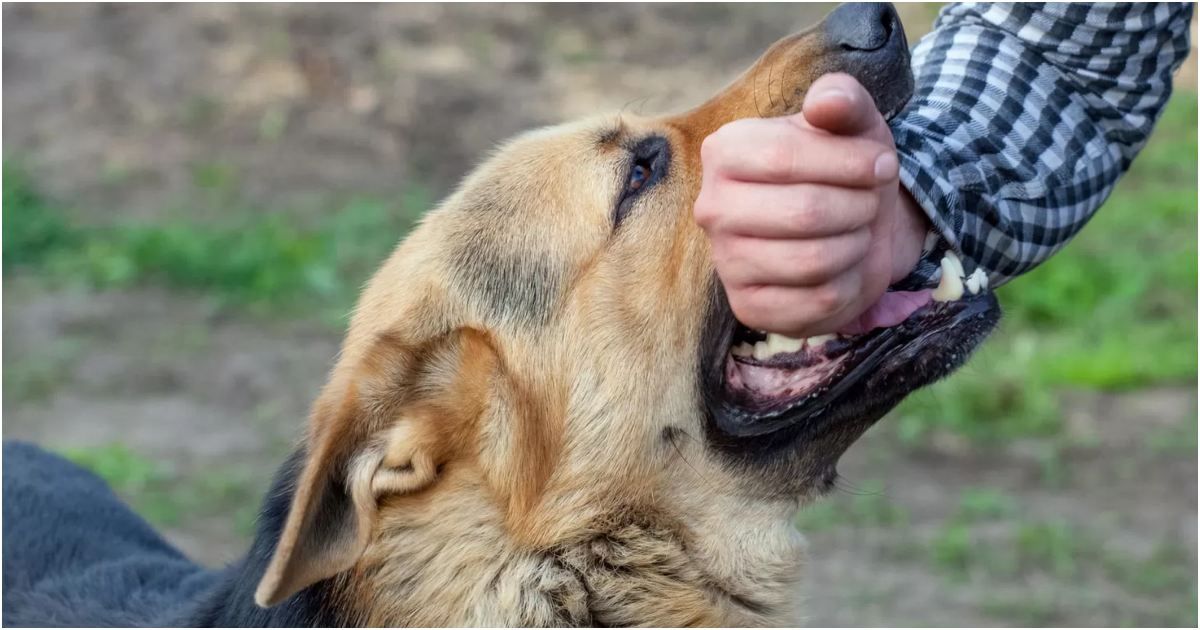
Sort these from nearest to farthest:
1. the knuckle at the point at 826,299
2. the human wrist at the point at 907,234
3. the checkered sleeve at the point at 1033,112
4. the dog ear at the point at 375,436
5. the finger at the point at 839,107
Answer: the finger at the point at 839,107
the knuckle at the point at 826,299
the dog ear at the point at 375,436
the human wrist at the point at 907,234
the checkered sleeve at the point at 1033,112

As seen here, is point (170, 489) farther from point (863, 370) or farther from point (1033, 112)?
point (1033, 112)

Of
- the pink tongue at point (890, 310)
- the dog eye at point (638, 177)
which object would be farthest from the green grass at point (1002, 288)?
the dog eye at point (638, 177)

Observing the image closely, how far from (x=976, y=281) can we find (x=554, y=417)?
1.15 metres

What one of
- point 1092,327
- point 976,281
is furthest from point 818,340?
point 1092,327

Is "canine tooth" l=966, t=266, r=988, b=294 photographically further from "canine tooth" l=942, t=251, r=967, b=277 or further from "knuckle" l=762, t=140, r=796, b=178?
"knuckle" l=762, t=140, r=796, b=178

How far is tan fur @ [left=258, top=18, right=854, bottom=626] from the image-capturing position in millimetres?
3379

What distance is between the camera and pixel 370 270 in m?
9.09

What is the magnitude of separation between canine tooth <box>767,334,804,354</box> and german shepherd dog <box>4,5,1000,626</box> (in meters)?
0.03

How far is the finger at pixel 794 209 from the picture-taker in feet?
9.28

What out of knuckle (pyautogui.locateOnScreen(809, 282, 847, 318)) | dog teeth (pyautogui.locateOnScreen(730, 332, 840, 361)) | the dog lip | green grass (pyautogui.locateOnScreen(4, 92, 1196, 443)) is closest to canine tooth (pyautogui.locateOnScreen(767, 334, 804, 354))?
dog teeth (pyautogui.locateOnScreen(730, 332, 840, 361))

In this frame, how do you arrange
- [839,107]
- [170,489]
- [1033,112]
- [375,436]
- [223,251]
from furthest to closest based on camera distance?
1. [223,251]
2. [170,489]
3. [1033,112]
4. [375,436]
5. [839,107]

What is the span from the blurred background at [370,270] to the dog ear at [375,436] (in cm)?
125

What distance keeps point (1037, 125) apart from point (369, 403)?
6.53 feet

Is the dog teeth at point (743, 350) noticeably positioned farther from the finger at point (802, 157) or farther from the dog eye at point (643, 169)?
the finger at point (802, 157)
